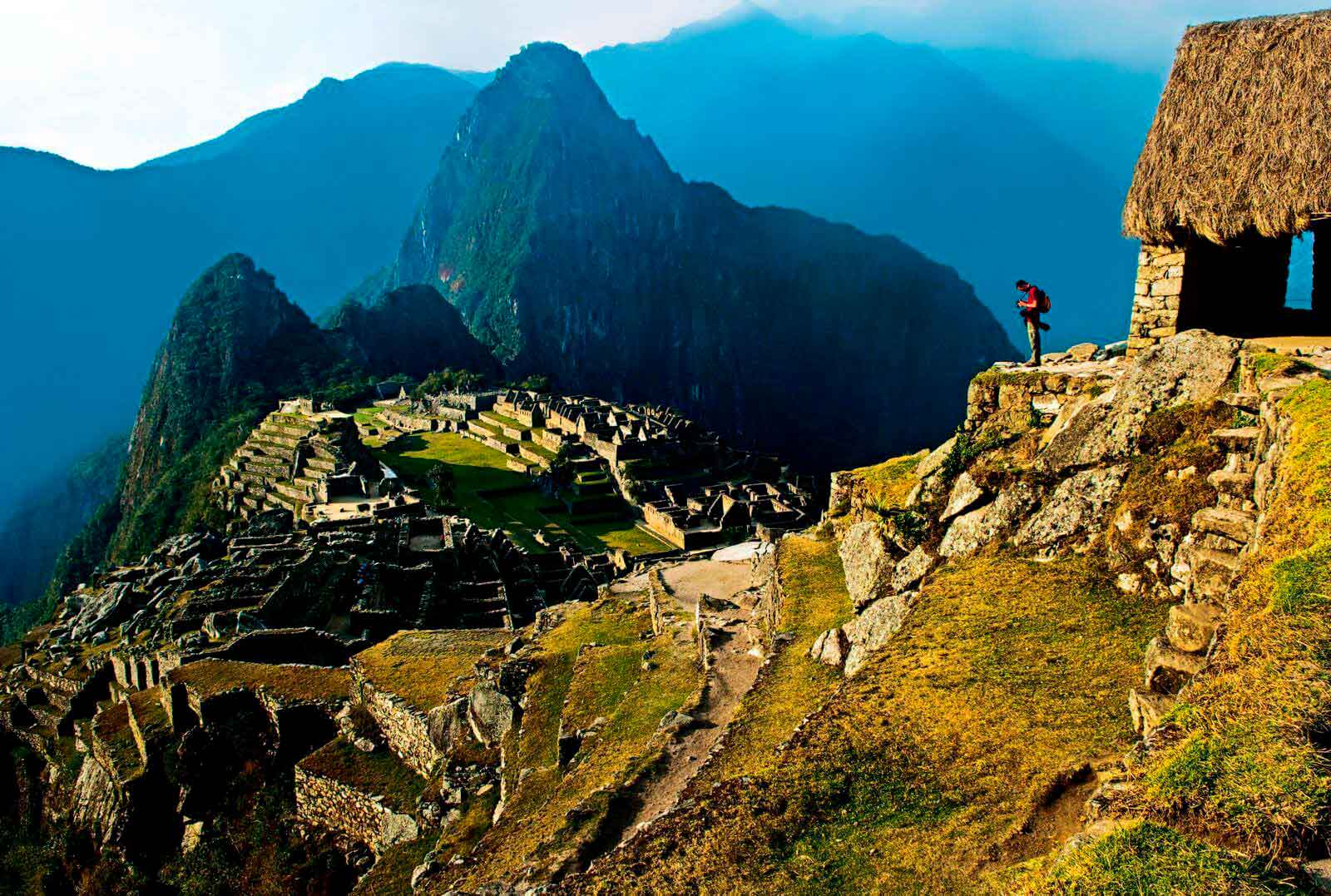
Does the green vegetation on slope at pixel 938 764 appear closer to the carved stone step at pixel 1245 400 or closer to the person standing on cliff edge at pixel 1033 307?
the carved stone step at pixel 1245 400

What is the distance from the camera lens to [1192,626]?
195 inches

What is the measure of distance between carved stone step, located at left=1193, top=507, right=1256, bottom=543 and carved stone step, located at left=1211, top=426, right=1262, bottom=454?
0.72 m

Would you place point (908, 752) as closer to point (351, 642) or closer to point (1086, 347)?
point (1086, 347)

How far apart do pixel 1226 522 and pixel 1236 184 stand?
176 inches

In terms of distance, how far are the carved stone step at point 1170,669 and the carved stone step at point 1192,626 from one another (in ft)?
0.16

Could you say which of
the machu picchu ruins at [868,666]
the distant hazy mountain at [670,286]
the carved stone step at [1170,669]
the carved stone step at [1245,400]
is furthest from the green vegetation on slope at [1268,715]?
the distant hazy mountain at [670,286]

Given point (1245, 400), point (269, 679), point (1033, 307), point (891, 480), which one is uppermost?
point (1033, 307)

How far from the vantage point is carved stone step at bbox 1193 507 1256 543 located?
18.1 feet

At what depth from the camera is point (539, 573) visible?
2416 cm

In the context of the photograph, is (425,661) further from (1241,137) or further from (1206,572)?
(1241,137)

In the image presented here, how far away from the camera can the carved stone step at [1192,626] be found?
4.85 metres

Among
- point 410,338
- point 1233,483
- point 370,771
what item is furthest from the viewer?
point 410,338

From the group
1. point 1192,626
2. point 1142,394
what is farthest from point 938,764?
point 1142,394

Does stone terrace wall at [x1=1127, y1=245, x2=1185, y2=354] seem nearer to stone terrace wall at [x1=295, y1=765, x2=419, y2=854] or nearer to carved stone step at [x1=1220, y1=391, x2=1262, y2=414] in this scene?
carved stone step at [x1=1220, y1=391, x2=1262, y2=414]
